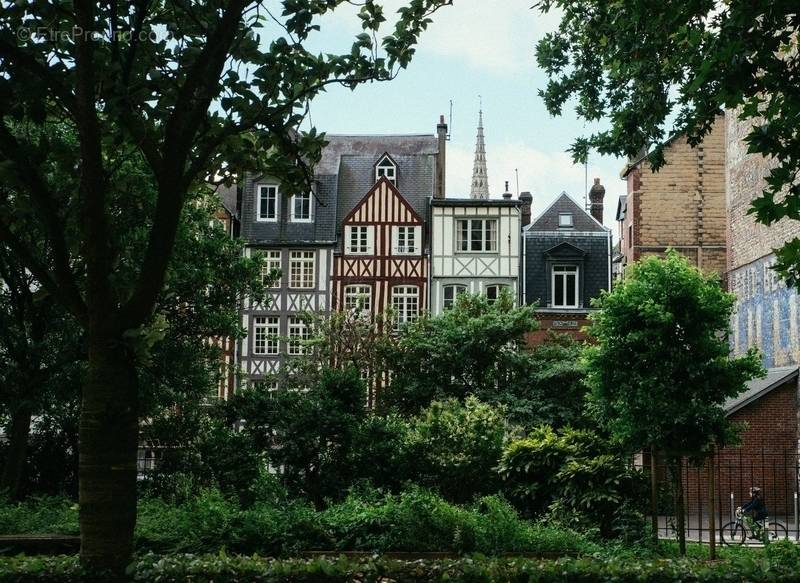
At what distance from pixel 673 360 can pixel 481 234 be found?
2333 cm

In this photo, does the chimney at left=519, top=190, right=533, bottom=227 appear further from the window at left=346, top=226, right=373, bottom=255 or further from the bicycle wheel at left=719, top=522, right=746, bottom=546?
the bicycle wheel at left=719, top=522, right=746, bottom=546

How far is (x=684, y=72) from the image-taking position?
11992 millimetres

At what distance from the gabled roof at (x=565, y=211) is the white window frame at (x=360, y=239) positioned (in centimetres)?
648

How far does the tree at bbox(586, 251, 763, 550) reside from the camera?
16734 millimetres

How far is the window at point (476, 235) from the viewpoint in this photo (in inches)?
1563

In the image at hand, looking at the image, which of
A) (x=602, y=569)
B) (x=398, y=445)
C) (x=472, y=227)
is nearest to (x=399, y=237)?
(x=472, y=227)

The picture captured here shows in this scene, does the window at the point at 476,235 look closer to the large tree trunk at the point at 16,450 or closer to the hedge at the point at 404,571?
the large tree trunk at the point at 16,450

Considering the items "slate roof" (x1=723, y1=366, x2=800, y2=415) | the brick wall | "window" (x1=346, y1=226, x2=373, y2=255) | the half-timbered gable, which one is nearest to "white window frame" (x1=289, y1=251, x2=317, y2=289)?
the half-timbered gable

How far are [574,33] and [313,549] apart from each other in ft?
24.5

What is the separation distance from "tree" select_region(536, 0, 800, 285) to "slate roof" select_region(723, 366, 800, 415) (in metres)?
15.8

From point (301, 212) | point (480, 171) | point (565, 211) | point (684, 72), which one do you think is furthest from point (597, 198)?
point (480, 171)

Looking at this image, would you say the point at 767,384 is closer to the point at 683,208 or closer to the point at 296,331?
the point at 683,208

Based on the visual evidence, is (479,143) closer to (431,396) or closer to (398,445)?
(431,396)

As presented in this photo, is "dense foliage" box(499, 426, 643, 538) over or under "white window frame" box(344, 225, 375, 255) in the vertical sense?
under
